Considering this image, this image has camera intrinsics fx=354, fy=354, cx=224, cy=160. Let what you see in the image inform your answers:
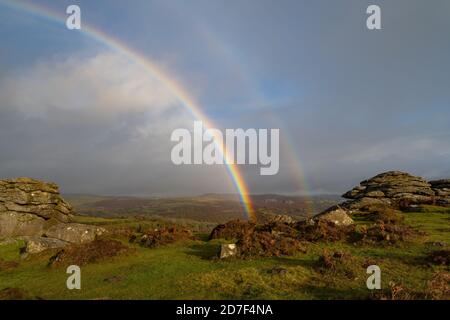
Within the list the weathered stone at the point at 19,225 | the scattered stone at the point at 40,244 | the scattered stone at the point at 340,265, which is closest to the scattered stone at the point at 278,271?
the scattered stone at the point at 340,265

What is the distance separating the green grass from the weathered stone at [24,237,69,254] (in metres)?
1.07

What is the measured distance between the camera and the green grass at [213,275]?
57.1 ft

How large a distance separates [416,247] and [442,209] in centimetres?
2173

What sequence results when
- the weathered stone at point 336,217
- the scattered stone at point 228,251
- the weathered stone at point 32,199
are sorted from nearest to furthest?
the scattered stone at point 228,251 → the weathered stone at point 336,217 → the weathered stone at point 32,199

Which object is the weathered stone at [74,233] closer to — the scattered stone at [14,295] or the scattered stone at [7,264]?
the scattered stone at [7,264]

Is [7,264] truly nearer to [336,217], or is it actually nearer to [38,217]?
[38,217]

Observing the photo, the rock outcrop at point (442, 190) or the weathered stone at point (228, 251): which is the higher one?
the rock outcrop at point (442, 190)

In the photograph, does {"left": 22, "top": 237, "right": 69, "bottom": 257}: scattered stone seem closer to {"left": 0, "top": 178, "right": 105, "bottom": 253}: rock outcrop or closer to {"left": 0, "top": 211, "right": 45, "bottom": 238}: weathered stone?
{"left": 0, "top": 178, "right": 105, "bottom": 253}: rock outcrop

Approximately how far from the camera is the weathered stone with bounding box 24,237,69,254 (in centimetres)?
2844

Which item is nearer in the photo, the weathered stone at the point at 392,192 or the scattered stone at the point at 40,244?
the scattered stone at the point at 40,244

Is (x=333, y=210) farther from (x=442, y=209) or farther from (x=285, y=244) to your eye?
(x=442, y=209)

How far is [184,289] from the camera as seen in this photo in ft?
58.9

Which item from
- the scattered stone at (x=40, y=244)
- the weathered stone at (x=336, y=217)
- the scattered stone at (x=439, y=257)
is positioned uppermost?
the weathered stone at (x=336, y=217)
